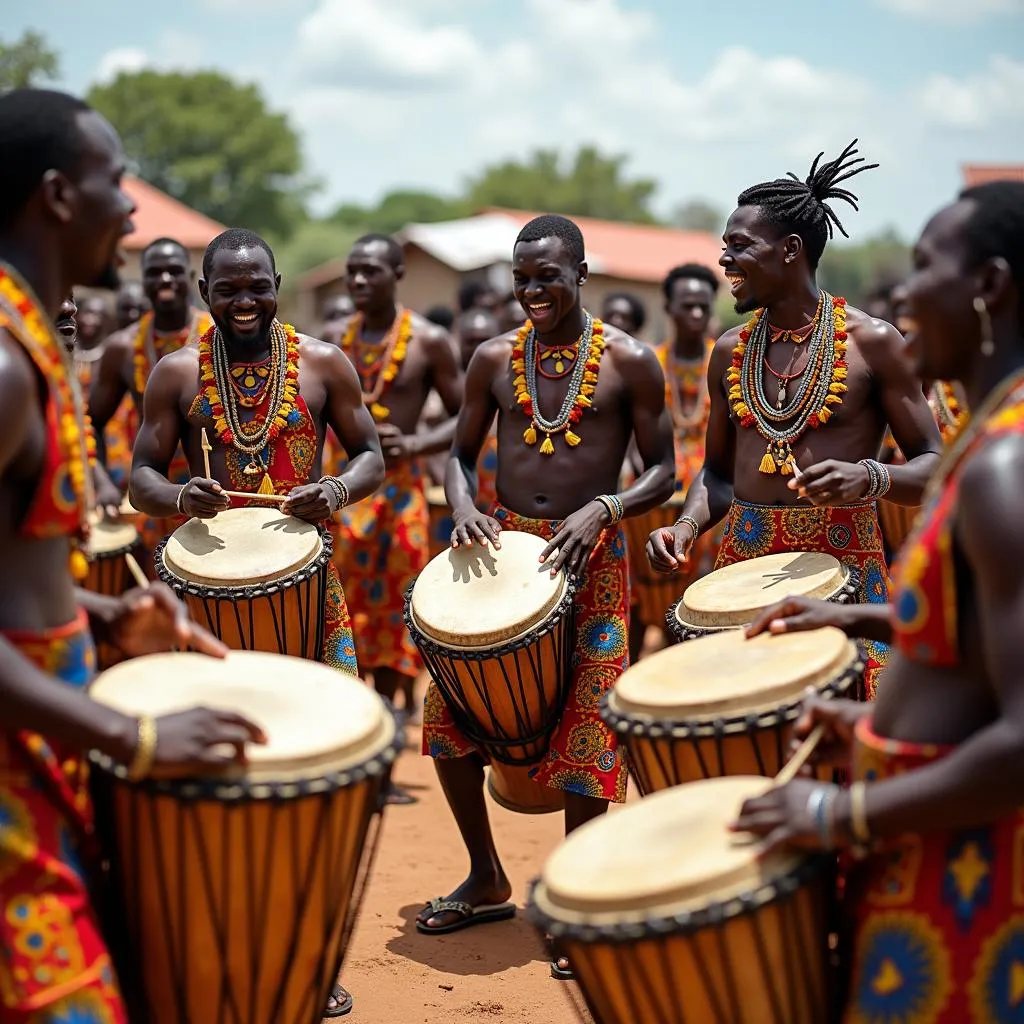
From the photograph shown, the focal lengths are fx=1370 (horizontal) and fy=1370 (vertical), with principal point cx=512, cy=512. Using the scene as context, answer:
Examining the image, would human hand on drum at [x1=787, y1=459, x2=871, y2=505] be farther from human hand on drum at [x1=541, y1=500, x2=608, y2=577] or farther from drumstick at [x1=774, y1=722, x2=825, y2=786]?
drumstick at [x1=774, y1=722, x2=825, y2=786]

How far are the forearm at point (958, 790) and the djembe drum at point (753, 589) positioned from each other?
4.45 ft

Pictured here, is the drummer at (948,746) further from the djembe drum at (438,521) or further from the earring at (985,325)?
the djembe drum at (438,521)

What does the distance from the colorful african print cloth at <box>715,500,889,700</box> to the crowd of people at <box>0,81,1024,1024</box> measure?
0.5 inches

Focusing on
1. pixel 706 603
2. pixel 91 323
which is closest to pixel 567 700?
pixel 706 603

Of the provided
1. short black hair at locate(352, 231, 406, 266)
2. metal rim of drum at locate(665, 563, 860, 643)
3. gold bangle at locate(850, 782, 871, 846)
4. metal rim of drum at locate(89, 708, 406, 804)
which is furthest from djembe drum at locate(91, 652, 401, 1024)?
short black hair at locate(352, 231, 406, 266)

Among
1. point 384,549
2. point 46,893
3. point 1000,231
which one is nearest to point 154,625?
point 46,893

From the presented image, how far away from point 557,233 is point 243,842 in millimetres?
3062

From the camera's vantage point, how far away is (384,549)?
24.6 ft

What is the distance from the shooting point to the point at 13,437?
2.36m

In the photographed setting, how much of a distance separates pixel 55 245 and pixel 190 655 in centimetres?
87

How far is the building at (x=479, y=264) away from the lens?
1220 inches

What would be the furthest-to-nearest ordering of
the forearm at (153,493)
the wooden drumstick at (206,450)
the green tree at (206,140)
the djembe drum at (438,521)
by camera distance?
the green tree at (206,140) < the djembe drum at (438,521) < the wooden drumstick at (206,450) < the forearm at (153,493)

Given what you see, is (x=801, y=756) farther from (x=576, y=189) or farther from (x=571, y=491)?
(x=576, y=189)

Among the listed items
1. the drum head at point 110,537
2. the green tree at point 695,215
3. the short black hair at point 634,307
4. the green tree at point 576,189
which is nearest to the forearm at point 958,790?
the drum head at point 110,537
